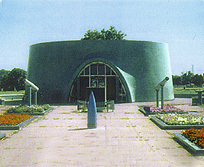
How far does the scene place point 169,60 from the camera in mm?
29359

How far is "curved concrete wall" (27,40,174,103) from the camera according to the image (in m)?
24.9

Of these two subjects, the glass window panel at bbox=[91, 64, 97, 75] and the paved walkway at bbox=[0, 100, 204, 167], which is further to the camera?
the glass window panel at bbox=[91, 64, 97, 75]

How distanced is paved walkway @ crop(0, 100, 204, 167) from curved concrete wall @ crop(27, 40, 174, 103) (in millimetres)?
13246

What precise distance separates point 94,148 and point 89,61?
55.3 feet

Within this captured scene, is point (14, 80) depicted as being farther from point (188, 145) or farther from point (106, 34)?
point (188, 145)

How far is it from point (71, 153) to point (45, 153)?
72cm

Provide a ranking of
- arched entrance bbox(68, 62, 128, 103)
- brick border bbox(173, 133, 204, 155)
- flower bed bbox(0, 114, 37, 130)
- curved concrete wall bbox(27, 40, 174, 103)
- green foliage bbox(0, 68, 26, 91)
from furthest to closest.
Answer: green foliage bbox(0, 68, 26, 91) < arched entrance bbox(68, 62, 128, 103) < curved concrete wall bbox(27, 40, 174, 103) < flower bed bbox(0, 114, 37, 130) < brick border bbox(173, 133, 204, 155)

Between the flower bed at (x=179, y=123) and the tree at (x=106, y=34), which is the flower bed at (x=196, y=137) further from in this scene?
the tree at (x=106, y=34)

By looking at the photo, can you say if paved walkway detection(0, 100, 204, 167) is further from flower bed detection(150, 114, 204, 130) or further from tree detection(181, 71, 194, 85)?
tree detection(181, 71, 194, 85)

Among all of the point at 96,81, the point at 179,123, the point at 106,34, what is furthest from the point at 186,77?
the point at 179,123

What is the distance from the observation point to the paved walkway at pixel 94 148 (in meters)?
6.71

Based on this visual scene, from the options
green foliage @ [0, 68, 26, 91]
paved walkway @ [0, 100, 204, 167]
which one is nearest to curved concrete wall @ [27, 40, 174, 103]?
paved walkway @ [0, 100, 204, 167]

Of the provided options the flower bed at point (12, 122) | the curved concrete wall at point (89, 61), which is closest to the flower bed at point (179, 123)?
the flower bed at point (12, 122)

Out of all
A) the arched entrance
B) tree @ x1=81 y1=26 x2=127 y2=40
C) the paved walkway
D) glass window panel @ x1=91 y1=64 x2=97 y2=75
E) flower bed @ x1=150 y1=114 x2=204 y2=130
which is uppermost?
tree @ x1=81 y1=26 x2=127 y2=40
